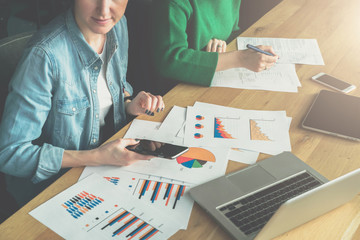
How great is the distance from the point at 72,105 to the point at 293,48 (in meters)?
1.07

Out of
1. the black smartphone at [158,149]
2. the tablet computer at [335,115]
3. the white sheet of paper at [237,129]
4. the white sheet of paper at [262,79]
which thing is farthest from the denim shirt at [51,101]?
the tablet computer at [335,115]

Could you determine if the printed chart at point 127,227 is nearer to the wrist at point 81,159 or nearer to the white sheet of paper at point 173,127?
the wrist at point 81,159

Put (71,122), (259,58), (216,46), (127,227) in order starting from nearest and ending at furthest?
1. (127,227)
2. (71,122)
3. (259,58)
4. (216,46)

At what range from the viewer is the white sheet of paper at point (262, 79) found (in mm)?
1506

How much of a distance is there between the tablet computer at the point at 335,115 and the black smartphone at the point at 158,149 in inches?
17.9

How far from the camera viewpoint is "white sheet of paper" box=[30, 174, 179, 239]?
2.93 ft

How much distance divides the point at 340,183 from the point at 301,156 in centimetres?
33

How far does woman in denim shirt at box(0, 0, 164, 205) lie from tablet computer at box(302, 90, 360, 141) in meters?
0.52

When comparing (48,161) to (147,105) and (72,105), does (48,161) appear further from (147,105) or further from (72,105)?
(147,105)

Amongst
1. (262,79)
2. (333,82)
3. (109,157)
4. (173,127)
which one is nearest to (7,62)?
(109,157)

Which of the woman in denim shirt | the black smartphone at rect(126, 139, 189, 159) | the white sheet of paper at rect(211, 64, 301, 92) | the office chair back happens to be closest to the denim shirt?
the woman in denim shirt

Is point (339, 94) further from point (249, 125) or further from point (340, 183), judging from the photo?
point (340, 183)

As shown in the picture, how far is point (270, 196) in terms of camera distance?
3.28ft

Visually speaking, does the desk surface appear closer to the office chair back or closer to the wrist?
the wrist
